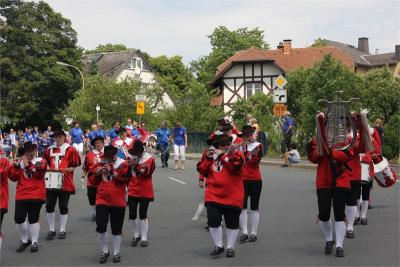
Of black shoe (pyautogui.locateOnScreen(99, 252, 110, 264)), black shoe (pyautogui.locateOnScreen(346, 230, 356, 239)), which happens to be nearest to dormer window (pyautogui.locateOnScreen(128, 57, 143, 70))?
black shoe (pyautogui.locateOnScreen(346, 230, 356, 239))

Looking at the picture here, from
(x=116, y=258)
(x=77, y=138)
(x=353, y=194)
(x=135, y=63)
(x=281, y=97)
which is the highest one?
(x=135, y=63)

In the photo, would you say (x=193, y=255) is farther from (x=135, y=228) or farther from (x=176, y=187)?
(x=176, y=187)

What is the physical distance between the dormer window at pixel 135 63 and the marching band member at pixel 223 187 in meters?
65.9

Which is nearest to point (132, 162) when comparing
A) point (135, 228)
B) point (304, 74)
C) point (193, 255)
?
point (135, 228)

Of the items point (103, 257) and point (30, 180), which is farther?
point (30, 180)

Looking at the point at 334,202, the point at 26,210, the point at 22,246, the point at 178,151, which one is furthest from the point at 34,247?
the point at 178,151

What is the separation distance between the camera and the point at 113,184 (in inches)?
340

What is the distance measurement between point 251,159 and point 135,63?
217ft

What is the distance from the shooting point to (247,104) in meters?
48.3

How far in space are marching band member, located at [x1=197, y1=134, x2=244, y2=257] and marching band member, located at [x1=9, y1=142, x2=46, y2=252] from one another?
8.17 ft

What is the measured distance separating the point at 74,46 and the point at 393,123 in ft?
149

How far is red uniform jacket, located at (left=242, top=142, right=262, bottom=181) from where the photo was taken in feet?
32.2

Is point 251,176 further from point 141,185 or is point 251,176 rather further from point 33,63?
point 33,63

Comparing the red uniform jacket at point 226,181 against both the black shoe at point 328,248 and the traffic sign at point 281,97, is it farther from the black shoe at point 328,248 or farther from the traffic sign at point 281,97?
the traffic sign at point 281,97
